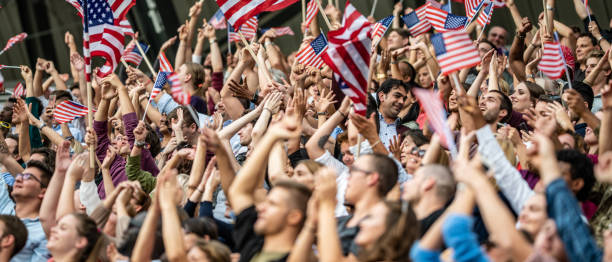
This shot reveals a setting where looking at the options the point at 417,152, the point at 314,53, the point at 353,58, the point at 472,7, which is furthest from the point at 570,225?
the point at 472,7

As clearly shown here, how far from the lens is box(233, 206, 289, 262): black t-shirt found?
4.73 metres

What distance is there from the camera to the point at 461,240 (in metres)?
3.54

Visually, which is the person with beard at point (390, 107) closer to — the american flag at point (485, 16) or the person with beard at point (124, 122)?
the american flag at point (485, 16)

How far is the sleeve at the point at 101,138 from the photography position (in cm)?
837

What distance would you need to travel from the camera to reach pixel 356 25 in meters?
6.69

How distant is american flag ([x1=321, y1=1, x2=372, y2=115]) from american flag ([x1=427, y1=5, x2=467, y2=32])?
2.59 meters

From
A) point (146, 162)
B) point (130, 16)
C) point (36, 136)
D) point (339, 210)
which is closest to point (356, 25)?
point (339, 210)

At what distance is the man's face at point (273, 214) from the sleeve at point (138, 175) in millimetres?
2962

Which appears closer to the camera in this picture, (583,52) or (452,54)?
(452,54)

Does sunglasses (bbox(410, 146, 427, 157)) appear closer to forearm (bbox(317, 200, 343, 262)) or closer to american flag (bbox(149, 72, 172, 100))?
forearm (bbox(317, 200, 343, 262))

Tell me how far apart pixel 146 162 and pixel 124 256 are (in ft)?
8.48

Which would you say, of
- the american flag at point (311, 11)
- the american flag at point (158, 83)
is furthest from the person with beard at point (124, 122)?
the american flag at point (311, 11)

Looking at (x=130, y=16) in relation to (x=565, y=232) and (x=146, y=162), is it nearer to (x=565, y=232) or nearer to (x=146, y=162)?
(x=146, y=162)

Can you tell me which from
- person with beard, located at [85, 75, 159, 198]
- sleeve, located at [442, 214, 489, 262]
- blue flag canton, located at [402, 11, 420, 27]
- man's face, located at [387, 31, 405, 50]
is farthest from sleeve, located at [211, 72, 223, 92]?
sleeve, located at [442, 214, 489, 262]
